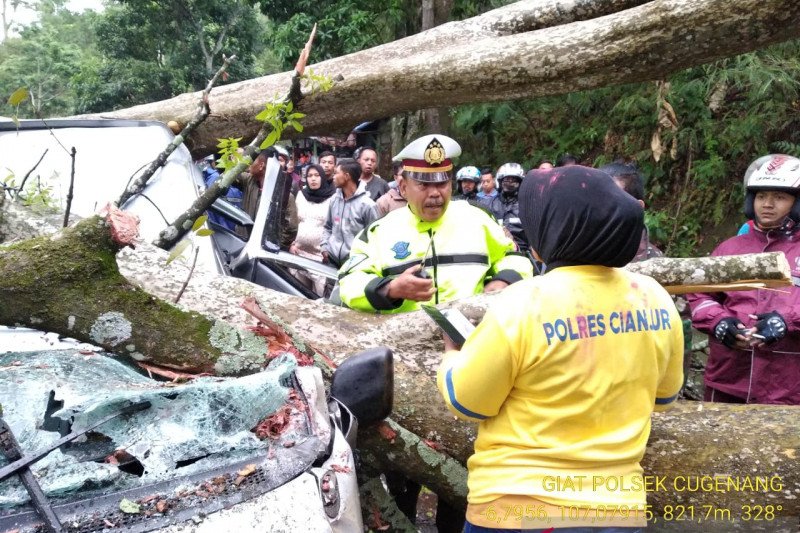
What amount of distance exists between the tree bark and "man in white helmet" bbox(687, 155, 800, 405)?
74cm

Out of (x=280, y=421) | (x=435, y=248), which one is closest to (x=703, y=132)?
(x=435, y=248)

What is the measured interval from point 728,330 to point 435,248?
157 centimetres

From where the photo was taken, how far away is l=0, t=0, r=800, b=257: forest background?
8.41 m

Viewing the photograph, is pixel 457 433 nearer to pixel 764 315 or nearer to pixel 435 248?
pixel 435 248

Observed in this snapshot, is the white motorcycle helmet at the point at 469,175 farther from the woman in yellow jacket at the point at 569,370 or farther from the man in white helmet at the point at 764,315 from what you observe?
the woman in yellow jacket at the point at 569,370

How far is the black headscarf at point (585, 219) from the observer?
5.91ft

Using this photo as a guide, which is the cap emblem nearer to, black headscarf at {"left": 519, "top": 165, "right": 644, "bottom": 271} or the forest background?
black headscarf at {"left": 519, "top": 165, "right": 644, "bottom": 271}

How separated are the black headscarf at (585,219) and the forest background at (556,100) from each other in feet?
8.24

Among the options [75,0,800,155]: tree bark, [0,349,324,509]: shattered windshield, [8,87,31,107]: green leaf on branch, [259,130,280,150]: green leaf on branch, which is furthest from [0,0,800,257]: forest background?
[0,349,324,509]: shattered windshield

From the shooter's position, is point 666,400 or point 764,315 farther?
point 764,315

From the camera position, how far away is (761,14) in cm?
363

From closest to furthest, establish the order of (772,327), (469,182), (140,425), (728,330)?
(140,425) < (772,327) < (728,330) < (469,182)

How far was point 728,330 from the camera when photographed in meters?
3.61

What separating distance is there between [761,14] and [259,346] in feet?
9.89
